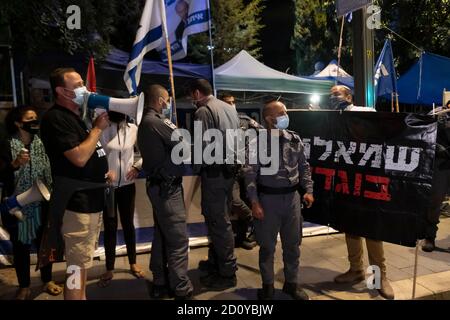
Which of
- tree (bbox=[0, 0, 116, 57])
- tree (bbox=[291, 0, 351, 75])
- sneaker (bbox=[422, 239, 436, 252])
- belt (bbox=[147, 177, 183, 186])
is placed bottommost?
sneaker (bbox=[422, 239, 436, 252])

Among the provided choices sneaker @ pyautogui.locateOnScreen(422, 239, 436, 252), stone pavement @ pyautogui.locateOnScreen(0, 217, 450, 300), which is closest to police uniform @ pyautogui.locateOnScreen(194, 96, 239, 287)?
stone pavement @ pyautogui.locateOnScreen(0, 217, 450, 300)

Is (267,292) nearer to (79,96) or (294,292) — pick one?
(294,292)

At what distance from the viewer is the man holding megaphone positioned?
258 centimetres

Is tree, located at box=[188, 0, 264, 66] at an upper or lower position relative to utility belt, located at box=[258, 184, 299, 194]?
upper

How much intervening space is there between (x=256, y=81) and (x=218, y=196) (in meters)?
4.89

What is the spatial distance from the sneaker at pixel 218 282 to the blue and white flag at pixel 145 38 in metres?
2.15

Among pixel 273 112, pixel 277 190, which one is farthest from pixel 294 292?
pixel 273 112

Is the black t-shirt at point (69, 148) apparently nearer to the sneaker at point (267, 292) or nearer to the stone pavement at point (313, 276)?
the stone pavement at point (313, 276)

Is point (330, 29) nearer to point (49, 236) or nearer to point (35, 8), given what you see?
point (35, 8)

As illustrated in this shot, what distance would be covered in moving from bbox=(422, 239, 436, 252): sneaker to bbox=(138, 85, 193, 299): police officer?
3.29 meters

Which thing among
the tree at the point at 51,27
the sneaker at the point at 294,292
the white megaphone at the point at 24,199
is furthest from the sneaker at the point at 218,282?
the tree at the point at 51,27

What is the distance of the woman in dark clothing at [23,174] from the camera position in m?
3.49

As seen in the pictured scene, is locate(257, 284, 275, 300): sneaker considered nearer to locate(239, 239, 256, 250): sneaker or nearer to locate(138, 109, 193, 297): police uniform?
locate(138, 109, 193, 297): police uniform
